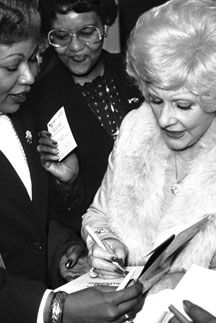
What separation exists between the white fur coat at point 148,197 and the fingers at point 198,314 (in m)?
0.58

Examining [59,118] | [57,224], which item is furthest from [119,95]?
[57,224]

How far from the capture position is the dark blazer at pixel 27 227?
2.77m

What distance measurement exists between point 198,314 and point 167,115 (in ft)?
3.12

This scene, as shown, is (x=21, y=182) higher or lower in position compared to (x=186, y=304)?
higher

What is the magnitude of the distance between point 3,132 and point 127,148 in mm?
585

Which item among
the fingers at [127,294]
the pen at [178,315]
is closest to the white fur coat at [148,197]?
the fingers at [127,294]

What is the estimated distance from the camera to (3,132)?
9.55 feet

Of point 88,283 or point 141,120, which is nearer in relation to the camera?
point 88,283

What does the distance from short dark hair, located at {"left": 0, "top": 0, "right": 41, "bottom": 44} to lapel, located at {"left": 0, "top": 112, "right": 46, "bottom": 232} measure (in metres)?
0.47

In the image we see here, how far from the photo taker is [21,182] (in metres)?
2.81

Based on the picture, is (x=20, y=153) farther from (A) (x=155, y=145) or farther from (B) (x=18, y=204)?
(A) (x=155, y=145)

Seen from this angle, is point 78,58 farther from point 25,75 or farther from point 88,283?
point 88,283

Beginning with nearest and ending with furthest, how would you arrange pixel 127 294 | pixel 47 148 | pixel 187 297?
pixel 187 297
pixel 127 294
pixel 47 148

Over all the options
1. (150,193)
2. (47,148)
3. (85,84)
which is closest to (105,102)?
(85,84)
